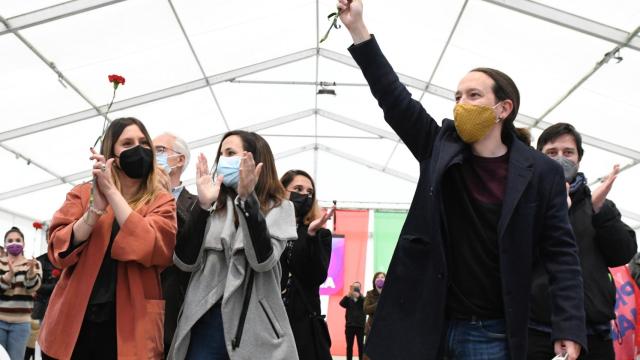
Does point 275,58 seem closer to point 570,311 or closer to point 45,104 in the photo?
point 45,104

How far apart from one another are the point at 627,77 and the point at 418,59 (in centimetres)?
323

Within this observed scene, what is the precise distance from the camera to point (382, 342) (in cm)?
212

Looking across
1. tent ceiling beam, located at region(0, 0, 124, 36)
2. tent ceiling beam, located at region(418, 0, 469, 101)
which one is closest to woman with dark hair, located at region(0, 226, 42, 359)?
tent ceiling beam, located at region(0, 0, 124, 36)

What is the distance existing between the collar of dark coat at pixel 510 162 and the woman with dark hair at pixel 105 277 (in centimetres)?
116

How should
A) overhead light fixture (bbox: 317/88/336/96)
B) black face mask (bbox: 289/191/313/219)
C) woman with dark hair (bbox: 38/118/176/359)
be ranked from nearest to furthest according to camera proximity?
woman with dark hair (bbox: 38/118/176/359) → black face mask (bbox: 289/191/313/219) → overhead light fixture (bbox: 317/88/336/96)

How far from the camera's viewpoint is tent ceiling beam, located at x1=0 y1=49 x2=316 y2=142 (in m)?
10.7

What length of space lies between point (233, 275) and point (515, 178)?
1.16 m

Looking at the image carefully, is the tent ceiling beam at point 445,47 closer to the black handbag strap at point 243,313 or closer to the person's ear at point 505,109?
the person's ear at point 505,109

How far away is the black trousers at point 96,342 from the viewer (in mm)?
2486

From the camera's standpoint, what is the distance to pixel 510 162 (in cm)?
225

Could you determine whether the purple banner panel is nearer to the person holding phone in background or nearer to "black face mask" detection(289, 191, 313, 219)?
the person holding phone in background

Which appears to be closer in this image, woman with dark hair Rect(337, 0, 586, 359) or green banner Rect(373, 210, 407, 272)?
woman with dark hair Rect(337, 0, 586, 359)

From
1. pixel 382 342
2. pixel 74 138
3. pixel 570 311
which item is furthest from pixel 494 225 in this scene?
pixel 74 138

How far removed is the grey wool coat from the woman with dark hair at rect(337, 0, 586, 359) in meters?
0.58
